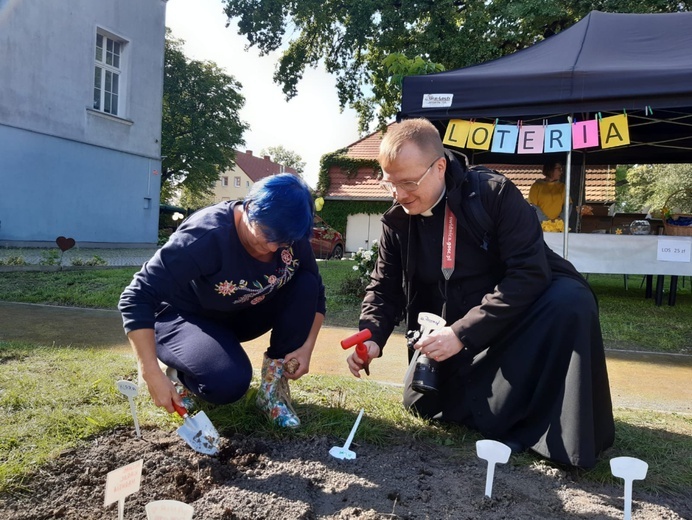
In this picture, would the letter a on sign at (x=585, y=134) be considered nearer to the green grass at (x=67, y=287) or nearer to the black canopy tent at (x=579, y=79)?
the black canopy tent at (x=579, y=79)

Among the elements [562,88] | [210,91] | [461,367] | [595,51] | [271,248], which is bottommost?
[461,367]

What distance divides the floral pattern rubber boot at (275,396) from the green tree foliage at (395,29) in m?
7.64

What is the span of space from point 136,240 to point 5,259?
7037 millimetres

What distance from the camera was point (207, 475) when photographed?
1.71 m

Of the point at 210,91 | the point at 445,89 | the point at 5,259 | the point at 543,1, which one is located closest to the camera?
the point at 445,89

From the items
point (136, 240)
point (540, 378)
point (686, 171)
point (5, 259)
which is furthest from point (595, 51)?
point (686, 171)

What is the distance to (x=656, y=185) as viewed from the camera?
2923cm

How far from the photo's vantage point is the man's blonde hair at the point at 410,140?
201 centimetres

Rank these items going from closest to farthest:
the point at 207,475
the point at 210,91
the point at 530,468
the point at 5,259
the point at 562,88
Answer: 1. the point at 207,475
2. the point at 530,468
3. the point at 562,88
4. the point at 5,259
5. the point at 210,91

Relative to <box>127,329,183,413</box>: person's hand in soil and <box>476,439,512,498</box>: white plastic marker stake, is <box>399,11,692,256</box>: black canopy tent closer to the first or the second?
<box>476,439,512,498</box>: white plastic marker stake

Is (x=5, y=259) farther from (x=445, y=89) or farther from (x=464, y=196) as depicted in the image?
(x=464, y=196)

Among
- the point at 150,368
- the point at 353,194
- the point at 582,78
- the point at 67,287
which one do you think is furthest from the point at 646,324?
the point at 353,194

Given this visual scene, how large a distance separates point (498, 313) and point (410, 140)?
0.75 metres

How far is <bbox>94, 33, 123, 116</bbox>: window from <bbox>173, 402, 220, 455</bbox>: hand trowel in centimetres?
1352
